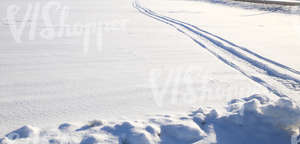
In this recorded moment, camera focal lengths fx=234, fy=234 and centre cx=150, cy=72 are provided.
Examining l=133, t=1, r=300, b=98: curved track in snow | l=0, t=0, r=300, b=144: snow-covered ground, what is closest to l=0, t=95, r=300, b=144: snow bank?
l=0, t=0, r=300, b=144: snow-covered ground

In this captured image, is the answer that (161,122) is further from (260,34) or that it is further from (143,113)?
(260,34)

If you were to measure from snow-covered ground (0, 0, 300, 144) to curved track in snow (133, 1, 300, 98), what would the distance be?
0.01 m

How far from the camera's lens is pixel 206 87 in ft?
9.52

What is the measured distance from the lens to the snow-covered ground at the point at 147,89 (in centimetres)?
199

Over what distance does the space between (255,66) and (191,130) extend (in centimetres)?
215

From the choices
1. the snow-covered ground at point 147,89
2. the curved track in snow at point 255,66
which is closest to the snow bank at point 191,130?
the snow-covered ground at point 147,89

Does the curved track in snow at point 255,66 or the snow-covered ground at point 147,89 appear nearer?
the snow-covered ground at point 147,89

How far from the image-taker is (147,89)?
2.81 metres

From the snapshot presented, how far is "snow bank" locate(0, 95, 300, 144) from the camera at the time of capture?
73.1 inches

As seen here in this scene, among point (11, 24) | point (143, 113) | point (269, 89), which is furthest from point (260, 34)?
point (11, 24)

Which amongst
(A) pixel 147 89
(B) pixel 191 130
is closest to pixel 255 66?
(A) pixel 147 89

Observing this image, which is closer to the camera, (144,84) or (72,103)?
(72,103)

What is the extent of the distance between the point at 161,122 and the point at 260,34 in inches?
195

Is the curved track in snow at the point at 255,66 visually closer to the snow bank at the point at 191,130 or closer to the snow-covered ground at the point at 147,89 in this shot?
the snow-covered ground at the point at 147,89
